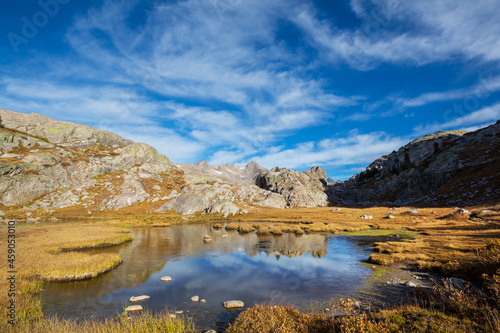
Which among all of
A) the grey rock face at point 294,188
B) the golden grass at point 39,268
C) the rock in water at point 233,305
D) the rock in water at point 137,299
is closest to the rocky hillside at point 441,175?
the grey rock face at point 294,188

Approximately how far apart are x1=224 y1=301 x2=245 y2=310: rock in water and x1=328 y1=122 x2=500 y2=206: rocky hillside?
9253 cm

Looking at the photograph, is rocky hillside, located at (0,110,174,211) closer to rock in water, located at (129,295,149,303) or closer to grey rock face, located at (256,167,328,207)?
grey rock face, located at (256,167,328,207)

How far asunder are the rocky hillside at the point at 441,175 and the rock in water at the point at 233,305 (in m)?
92.5

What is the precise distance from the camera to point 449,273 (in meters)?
21.3

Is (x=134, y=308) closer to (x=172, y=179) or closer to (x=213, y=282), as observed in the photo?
(x=213, y=282)

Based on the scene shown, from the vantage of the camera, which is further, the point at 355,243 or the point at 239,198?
the point at 239,198

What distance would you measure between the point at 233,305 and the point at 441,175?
145m

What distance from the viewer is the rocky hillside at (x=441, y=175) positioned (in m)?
86.8

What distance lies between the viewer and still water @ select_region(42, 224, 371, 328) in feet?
55.4

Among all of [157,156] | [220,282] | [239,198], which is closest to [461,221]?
[220,282]

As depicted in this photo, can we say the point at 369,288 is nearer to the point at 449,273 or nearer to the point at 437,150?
the point at 449,273

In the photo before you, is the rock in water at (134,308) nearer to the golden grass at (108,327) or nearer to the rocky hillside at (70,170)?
the golden grass at (108,327)

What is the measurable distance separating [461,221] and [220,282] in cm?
5985

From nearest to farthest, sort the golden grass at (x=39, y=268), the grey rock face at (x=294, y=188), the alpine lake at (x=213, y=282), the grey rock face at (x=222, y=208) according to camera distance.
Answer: the golden grass at (x=39, y=268) < the alpine lake at (x=213, y=282) < the grey rock face at (x=222, y=208) < the grey rock face at (x=294, y=188)
